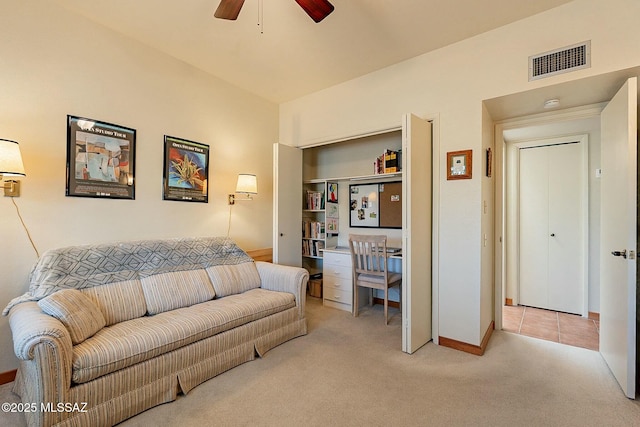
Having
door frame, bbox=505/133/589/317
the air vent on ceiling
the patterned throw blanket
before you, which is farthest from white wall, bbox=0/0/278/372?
door frame, bbox=505/133/589/317

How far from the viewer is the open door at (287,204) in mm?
3471

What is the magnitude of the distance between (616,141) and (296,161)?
2.95 m

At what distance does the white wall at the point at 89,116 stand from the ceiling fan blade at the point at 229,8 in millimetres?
1271

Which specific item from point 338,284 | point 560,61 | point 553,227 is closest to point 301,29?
point 560,61

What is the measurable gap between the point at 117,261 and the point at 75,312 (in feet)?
2.05

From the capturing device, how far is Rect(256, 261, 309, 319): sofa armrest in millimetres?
2777

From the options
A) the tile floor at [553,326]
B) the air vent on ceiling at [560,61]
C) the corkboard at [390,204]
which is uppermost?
the air vent on ceiling at [560,61]

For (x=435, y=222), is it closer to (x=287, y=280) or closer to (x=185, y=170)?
(x=287, y=280)

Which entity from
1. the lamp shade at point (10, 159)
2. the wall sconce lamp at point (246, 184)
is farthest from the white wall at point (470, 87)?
the lamp shade at point (10, 159)

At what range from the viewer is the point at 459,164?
8.39 ft

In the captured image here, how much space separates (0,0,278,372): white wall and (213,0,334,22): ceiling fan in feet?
4.17

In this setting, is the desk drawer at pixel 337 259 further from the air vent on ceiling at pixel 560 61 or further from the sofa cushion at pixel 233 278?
the air vent on ceiling at pixel 560 61

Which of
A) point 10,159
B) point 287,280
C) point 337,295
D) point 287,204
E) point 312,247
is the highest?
point 10,159

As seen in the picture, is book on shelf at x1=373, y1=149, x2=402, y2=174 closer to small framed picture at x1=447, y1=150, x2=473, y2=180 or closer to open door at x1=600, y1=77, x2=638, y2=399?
small framed picture at x1=447, y1=150, x2=473, y2=180
